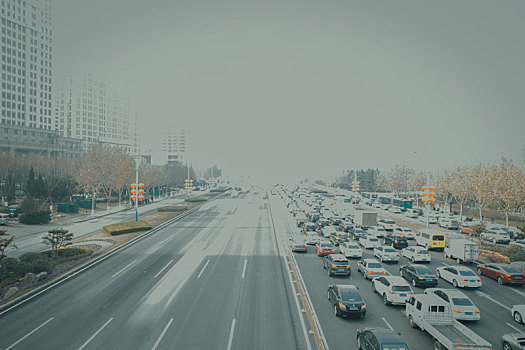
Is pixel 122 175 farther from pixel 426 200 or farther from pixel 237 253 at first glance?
pixel 426 200

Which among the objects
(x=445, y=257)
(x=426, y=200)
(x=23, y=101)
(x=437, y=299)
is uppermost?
(x=23, y=101)

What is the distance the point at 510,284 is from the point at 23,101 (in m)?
159

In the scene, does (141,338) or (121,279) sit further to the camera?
(121,279)

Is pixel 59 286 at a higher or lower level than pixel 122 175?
lower

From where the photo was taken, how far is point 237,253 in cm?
3353

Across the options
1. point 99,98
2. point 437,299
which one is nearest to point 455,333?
point 437,299

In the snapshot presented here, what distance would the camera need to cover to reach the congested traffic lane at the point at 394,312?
51.9 feet

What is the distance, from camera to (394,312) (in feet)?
61.9

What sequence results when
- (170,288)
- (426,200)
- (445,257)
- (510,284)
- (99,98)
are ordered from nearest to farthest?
(170,288) → (510,284) → (445,257) → (426,200) → (99,98)

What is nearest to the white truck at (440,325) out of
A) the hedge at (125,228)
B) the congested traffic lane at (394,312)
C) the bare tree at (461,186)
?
the congested traffic lane at (394,312)

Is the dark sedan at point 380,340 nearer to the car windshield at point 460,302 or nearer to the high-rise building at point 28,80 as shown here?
the car windshield at point 460,302

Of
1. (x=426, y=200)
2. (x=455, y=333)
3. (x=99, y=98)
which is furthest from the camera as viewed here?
(x=99, y=98)

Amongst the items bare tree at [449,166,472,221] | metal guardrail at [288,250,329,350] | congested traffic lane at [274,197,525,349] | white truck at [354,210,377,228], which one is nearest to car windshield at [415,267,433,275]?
congested traffic lane at [274,197,525,349]

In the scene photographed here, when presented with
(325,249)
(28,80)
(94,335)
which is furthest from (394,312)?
(28,80)
